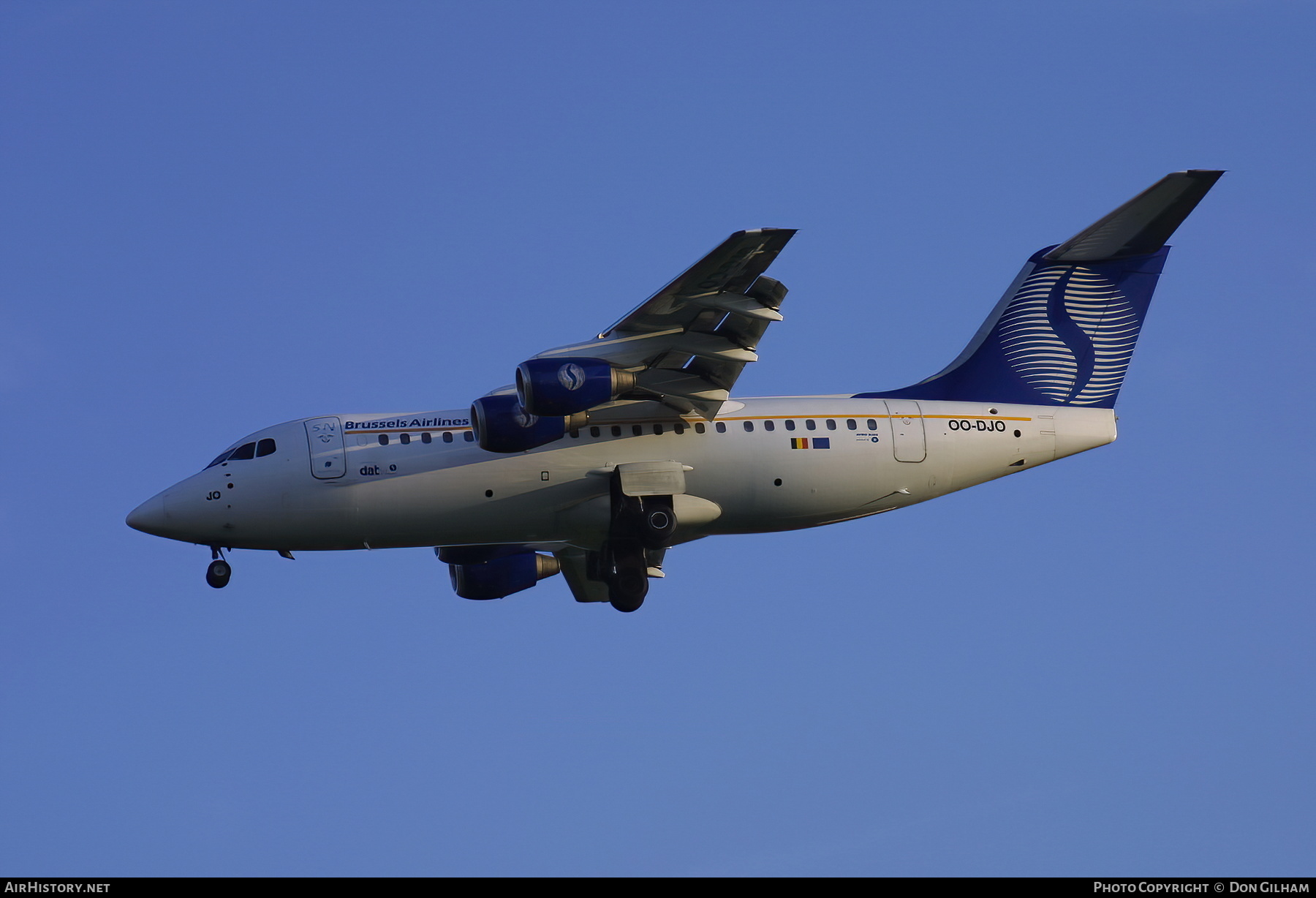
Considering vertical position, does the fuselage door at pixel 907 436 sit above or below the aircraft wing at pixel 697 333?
below

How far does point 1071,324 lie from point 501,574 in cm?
913

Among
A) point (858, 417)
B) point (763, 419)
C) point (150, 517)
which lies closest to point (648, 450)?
point (763, 419)

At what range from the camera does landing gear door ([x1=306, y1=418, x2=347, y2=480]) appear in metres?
20.8

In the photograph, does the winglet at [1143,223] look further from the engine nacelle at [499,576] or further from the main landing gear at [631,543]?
the engine nacelle at [499,576]

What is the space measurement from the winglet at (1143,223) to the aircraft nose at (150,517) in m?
12.9

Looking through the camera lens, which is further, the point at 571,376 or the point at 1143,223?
the point at 1143,223

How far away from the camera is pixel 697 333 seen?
67.4 ft

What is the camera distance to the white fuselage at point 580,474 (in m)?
20.8

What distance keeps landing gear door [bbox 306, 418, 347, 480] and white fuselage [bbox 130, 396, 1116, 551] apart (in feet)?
0.07

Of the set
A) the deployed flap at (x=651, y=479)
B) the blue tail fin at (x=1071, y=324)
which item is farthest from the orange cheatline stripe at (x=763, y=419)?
the deployed flap at (x=651, y=479)

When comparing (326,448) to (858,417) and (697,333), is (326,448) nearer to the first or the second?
(697,333)

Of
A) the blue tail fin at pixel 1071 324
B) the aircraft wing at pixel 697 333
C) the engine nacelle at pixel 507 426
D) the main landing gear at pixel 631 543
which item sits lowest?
the main landing gear at pixel 631 543

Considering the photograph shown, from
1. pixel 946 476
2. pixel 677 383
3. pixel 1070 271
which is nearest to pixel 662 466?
pixel 677 383

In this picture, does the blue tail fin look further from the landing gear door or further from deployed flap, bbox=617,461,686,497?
the landing gear door
